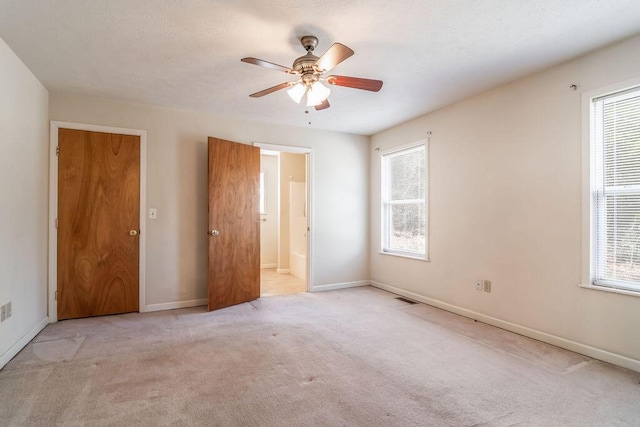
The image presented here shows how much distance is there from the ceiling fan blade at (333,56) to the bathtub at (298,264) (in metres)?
4.09

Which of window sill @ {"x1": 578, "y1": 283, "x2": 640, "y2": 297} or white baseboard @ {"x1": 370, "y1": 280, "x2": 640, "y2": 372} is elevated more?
window sill @ {"x1": 578, "y1": 283, "x2": 640, "y2": 297}

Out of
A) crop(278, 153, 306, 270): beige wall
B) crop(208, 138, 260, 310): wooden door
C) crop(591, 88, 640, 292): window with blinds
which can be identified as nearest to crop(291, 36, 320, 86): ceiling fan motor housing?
crop(208, 138, 260, 310): wooden door

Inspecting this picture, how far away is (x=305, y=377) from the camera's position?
2.27 m

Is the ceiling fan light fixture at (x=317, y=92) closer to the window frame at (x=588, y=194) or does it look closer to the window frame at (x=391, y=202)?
the window frame at (x=588, y=194)

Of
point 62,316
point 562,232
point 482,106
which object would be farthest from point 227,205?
point 562,232

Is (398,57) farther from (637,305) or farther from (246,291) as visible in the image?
(246,291)

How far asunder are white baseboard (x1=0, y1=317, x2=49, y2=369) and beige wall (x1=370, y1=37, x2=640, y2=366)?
416cm

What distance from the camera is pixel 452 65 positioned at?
→ 9.30 ft

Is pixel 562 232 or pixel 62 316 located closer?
pixel 562 232

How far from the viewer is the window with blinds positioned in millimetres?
2418

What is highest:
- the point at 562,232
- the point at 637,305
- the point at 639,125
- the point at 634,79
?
the point at 634,79

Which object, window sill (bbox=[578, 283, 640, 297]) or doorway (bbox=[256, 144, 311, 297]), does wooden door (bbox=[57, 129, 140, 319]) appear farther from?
window sill (bbox=[578, 283, 640, 297])

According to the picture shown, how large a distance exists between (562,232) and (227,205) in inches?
139

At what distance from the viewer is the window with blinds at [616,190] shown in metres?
2.42
